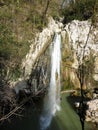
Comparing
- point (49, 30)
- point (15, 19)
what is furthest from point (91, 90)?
point (15, 19)

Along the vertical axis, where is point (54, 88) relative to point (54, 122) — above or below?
above

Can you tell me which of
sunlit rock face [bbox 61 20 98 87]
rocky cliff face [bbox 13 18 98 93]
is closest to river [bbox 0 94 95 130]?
rocky cliff face [bbox 13 18 98 93]

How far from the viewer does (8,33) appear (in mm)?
14641

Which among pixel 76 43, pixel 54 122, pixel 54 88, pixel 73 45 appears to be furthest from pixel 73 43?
pixel 54 122

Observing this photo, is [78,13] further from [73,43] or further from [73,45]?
[73,45]

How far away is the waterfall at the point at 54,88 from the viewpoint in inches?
779

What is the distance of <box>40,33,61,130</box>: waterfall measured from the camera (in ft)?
64.9

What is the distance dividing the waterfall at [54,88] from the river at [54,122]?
495 mm

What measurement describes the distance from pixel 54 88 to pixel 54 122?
14.9 ft

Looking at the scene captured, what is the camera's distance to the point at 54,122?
18.0 meters

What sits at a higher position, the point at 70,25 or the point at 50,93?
the point at 70,25

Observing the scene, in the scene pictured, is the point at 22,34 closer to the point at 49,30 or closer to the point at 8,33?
the point at 49,30

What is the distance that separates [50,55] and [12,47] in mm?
6832

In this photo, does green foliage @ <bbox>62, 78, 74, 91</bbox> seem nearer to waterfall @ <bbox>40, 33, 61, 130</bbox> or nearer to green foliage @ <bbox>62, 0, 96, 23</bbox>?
waterfall @ <bbox>40, 33, 61, 130</bbox>
